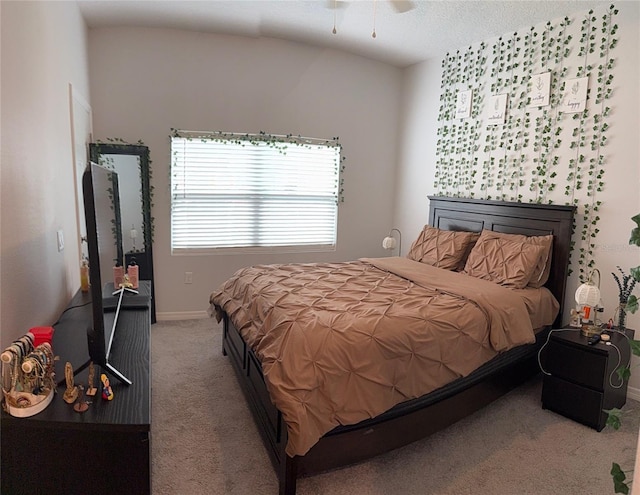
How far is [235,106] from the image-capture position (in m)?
4.32

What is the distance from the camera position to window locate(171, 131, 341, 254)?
4.34 metres

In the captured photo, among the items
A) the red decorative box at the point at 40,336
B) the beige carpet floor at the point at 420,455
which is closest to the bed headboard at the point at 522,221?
the beige carpet floor at the point at 420,455

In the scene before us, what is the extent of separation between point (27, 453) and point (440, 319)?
6.44 feet

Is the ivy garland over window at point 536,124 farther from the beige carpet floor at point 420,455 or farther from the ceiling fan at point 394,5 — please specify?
the beige carpet floor at point 420,455

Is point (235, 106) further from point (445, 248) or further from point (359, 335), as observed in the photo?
point (359, 335)

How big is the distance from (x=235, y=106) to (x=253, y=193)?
91 centimetres

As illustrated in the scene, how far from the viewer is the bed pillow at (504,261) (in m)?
3.18

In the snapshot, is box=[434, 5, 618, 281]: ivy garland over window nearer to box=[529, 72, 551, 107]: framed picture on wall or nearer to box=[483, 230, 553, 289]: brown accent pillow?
box=[529, 72, 551, 107]: framed picture on wall

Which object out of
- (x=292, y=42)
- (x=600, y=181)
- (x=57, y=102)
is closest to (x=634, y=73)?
(x=600, y=181)

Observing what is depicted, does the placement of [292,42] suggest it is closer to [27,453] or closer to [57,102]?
[57,102]

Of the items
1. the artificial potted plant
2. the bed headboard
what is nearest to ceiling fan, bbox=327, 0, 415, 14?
the bed headboard

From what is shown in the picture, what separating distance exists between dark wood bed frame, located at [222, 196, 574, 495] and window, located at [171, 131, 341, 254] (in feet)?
4.52

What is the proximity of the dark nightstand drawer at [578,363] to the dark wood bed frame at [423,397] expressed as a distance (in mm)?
259

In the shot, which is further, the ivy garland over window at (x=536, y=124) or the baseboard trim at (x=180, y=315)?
the baseboard trim at (x=180, y=315)
